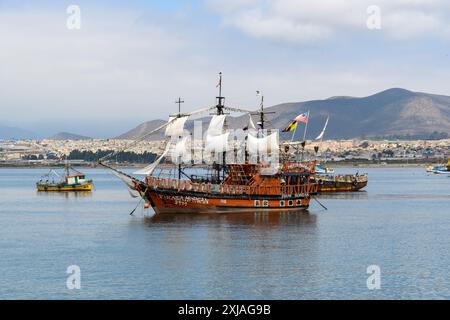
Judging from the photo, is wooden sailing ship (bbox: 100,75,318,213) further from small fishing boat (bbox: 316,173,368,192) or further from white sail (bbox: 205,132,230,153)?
small fishing boat (bbox: 316,173,368,192)

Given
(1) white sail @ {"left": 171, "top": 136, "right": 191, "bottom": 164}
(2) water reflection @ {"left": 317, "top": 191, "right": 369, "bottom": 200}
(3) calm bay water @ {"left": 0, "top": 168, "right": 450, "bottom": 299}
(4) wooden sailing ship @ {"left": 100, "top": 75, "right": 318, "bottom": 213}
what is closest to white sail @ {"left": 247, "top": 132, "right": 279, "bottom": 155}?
(4) wooden sailing ship @ {"left": 100, "top": 75, "right": 318, "bottom": 213}

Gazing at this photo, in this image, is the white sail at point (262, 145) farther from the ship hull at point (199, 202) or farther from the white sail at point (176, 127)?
the white sail at point (176, 127)

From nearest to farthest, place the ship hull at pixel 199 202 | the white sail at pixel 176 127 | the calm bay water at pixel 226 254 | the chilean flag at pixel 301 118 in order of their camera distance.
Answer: the calm bay water at pixel 226 254 → the ship hull at pixel 199 202 → the chilean flag at pixel 301 118 → the white sail at pixel 176 127

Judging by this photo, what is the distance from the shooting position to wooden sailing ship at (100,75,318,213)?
79062 mm

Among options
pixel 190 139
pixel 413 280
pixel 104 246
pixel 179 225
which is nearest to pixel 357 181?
pixel 190 139

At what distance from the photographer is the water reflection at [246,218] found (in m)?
73.1

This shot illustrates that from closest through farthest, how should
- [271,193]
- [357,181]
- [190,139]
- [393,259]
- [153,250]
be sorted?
[393,259]
[153,250]
[271,193]
[190,139]
[357,181]

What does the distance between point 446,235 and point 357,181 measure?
70.5 metres

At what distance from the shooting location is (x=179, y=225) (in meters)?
70.2

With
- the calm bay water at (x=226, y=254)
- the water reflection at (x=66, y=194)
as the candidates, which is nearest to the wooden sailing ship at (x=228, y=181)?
the calm bay water at (x=226, y=254)

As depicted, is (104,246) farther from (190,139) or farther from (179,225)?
(190,139)

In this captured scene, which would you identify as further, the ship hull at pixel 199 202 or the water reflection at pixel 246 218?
the ship hull at pixel 199 202

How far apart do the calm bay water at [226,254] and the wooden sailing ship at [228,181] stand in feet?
6.07

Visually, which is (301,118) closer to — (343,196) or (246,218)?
(246,218)
